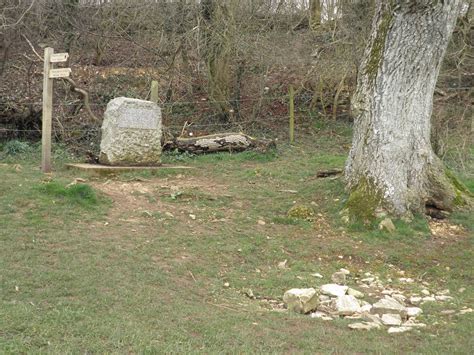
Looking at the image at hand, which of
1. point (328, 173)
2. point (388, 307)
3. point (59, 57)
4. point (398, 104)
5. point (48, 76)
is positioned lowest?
point (388, 307)

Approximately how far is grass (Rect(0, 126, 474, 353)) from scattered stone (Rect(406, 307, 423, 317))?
10cm

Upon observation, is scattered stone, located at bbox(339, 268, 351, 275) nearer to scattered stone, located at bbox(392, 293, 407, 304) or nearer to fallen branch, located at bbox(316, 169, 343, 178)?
scattered stone, located at bbox(392, 293, 407, 304)

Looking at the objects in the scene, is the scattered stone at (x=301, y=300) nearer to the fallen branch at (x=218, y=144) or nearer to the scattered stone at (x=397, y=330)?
the scattered stone at (x=397, y=330)

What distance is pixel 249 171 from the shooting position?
1091 centimetres

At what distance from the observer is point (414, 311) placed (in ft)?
16.4

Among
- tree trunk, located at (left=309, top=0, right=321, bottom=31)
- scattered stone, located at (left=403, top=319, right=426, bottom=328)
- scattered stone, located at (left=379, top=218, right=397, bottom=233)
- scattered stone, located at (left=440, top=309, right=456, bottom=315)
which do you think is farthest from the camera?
tree trunk, located at (left=309, top=0, right=321, bottom=31)

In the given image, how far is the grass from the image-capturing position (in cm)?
404

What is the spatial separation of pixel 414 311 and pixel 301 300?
3.22 ft

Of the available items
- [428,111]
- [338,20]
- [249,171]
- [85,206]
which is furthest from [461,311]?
[338,20]

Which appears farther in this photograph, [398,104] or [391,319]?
[398,104]

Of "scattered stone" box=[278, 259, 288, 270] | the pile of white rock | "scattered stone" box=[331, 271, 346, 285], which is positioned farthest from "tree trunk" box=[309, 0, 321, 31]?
the pile of white rock

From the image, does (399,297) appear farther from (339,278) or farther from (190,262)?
(190,262)

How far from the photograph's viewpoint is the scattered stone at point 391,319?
4.60 metres

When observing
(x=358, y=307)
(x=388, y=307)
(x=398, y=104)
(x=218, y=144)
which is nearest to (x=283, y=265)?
(x=358, y=307)
